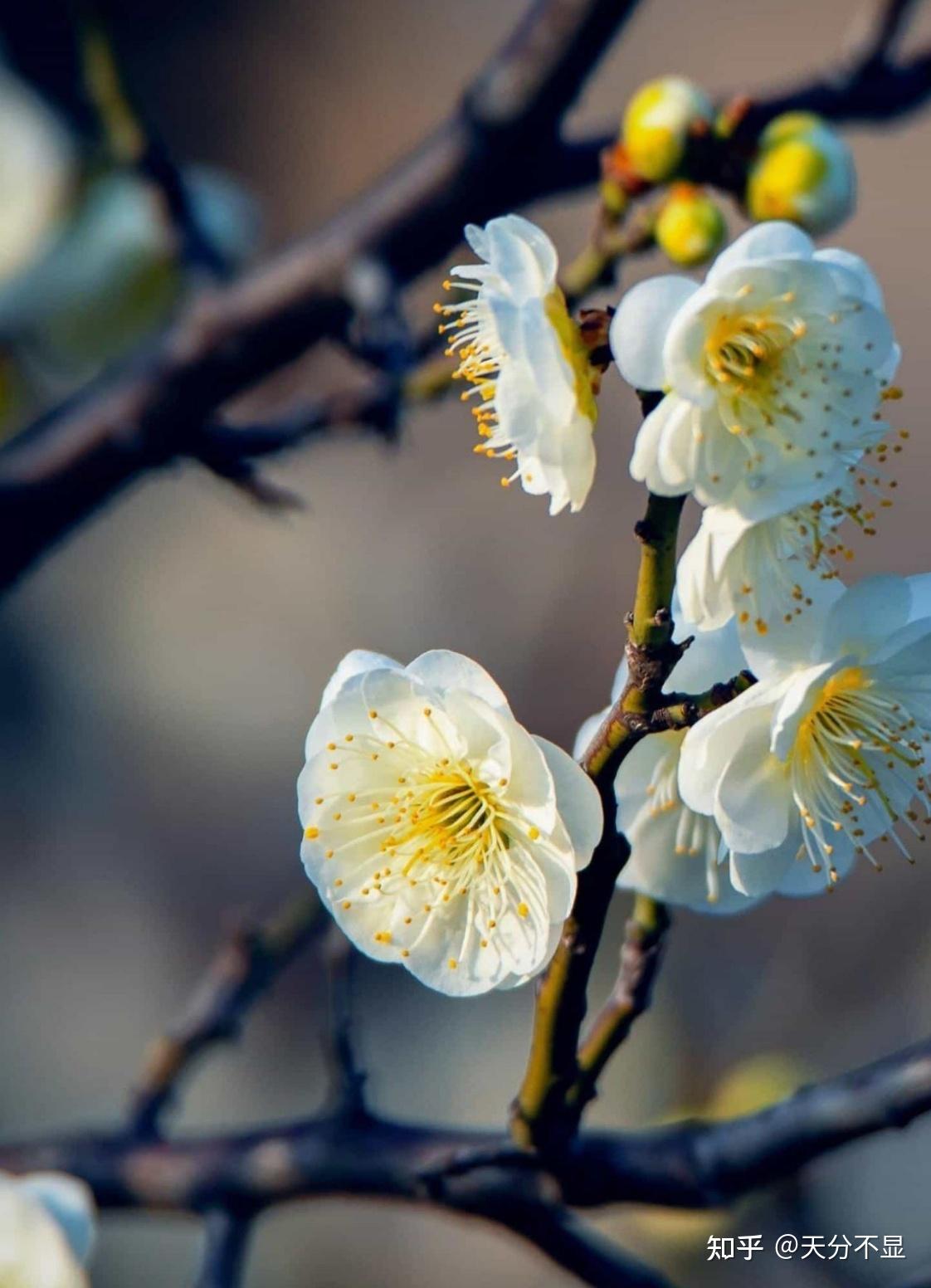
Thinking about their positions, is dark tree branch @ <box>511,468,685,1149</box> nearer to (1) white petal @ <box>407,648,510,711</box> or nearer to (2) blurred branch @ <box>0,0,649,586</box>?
(1) white petal @ <box>407,648,510,711</box>

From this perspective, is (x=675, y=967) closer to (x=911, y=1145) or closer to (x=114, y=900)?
(x=911, y=1145)

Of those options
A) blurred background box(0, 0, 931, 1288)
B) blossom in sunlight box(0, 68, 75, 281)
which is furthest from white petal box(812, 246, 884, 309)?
blurred background box(0, 0, 931, 1288)

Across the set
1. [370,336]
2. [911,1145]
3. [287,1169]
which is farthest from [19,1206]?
[911,1145]

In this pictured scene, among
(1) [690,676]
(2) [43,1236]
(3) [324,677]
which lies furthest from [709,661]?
(3) [324,677]

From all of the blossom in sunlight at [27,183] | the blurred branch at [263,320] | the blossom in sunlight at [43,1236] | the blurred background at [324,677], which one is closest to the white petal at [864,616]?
the blossom in sunlight at [43,1236]

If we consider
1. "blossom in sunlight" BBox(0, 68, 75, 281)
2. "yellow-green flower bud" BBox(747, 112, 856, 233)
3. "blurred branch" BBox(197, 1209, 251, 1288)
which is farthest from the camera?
"blossom in sunlight" BBox(0, 68, 75, 281)
